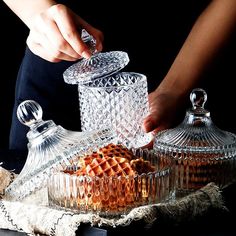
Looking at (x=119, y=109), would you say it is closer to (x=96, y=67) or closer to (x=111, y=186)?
(x=96, y=67)

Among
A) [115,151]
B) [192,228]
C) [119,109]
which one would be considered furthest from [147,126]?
[192,228]

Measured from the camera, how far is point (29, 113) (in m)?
0.91

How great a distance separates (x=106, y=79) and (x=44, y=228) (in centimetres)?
39

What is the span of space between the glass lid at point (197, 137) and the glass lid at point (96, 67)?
0.12 metres

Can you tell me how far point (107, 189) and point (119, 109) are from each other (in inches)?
9.3

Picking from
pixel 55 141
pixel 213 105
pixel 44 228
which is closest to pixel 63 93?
pixel 213 105

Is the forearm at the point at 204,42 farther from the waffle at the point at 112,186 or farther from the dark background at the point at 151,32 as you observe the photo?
the waffle at the point at 112,186

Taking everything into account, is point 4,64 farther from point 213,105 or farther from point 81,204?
point 81,204

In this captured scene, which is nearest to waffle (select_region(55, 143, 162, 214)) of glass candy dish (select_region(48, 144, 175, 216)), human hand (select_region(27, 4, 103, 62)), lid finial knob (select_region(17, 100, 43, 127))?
glass candy dish (select_region(48, 144, 175, 216))

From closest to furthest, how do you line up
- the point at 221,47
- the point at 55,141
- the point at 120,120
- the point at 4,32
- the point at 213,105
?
the point at 55,141 → the point at 120,120 → the point at 221,47 → the point at 213,105 → the point at 4,32

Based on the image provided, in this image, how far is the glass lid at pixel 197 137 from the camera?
3.05 ft

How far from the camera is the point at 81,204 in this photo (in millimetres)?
824

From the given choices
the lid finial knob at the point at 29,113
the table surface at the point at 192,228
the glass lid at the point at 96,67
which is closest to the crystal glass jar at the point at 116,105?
the glass lid at the point at 96,67

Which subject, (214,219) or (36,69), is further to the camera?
(36,69)
